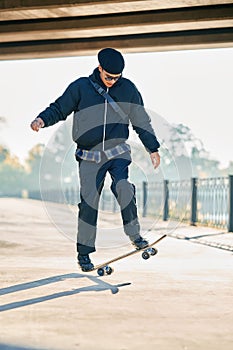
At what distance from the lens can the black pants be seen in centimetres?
610

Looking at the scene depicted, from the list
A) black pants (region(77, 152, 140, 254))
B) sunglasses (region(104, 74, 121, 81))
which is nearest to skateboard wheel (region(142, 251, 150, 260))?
black pants (region(77, 152, 140, 254))

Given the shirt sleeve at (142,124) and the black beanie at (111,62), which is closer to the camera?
the black beanie at (111,62)

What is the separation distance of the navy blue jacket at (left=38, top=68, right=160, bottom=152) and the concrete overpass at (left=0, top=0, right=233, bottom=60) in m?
2.60

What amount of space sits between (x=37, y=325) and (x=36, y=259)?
4346 mm

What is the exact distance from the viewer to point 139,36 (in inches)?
416

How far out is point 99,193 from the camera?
6199 millimetres

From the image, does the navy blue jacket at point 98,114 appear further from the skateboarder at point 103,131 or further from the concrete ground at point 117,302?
the concrete ground at point 117,302

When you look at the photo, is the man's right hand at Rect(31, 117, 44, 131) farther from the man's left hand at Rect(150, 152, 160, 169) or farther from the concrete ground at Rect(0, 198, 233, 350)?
the concrete ground at Rect(0, 198, 233, 350)

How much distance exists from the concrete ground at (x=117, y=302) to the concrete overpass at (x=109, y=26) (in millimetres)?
2983

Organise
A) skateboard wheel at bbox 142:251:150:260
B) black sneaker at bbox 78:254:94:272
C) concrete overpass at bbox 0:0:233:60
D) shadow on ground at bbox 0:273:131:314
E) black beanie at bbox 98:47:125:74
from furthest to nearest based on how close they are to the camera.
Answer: concrete overpass at bbox 0:0:233:60, black sneaker at bbox 78:254:94:272, skateboard wheel at bbox 142:251:150:260, black beanie at bbox 98:47:125:74, shadow on ground at bbox 0:273:131:314

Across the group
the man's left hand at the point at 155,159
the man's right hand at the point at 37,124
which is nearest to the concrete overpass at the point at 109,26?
the man's left hand at the point at 155,159

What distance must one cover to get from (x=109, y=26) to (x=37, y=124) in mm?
4273

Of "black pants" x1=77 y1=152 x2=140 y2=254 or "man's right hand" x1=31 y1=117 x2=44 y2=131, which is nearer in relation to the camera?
"man's right hand" x1=31 y1=117 x2=44 y2=131

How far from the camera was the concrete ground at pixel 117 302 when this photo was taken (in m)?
4.09
